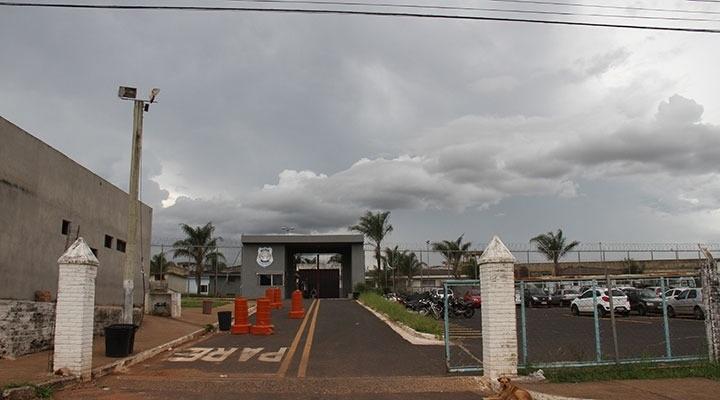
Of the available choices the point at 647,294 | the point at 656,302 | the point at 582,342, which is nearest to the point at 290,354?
the point at 582,342

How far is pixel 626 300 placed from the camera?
3084 centimetres

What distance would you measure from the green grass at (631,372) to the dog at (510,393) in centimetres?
174

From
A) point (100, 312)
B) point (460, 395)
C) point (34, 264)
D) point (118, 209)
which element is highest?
point (118, 209)

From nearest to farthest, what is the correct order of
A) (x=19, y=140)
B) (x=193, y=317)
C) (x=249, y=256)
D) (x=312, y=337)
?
(x=19, y=140), (x=312, y=337), (x=193, y=317), (x=249, y=256)

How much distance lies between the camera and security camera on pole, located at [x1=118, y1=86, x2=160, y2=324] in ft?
50.8

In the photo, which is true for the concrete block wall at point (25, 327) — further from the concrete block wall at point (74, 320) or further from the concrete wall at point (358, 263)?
the concrete wall at point (358, 263)

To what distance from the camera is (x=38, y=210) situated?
15141 millimetres

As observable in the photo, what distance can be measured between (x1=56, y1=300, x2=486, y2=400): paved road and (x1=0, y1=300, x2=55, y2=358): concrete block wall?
2504 mm

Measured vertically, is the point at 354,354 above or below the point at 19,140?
below

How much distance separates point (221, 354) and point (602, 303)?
22.2m

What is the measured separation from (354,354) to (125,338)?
211 inches

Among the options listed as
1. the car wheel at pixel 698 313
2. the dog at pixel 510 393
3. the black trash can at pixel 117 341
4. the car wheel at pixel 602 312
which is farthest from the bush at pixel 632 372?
the car wheel at pixel 602 312

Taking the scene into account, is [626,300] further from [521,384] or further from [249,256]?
[249,256]

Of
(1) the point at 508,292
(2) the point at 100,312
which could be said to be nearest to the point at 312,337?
(2) the point at 100,312
